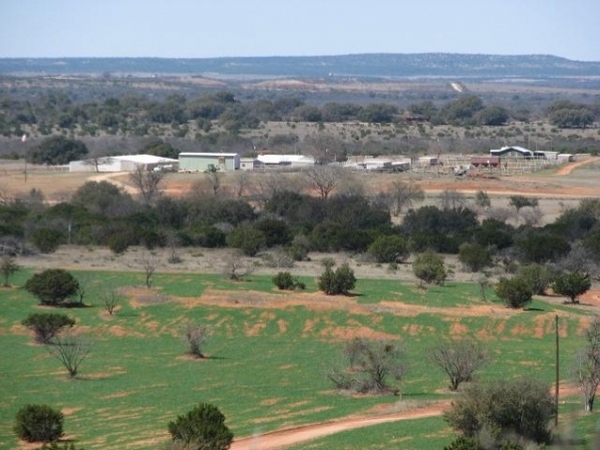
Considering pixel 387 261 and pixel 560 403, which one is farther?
pixel 387 261

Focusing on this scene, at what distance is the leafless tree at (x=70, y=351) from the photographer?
3108 cm

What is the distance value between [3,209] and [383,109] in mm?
86946

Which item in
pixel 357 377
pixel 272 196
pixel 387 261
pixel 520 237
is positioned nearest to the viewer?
pixel 357 377

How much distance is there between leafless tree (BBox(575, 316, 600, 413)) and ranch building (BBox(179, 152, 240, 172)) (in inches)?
2249

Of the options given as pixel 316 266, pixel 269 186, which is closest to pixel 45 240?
pixel 316 266

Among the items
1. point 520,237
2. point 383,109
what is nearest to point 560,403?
point 520,237

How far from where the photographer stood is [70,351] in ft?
107

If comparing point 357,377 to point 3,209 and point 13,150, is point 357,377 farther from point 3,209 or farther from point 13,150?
point 13,150

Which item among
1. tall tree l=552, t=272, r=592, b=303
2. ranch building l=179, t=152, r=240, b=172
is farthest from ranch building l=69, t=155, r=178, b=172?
tall tree l=552, t=272, r=592, b=303

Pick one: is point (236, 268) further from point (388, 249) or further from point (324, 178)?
point (324, 178)

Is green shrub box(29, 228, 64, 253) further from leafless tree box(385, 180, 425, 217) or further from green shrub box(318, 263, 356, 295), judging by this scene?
leafless tree box(385, 180, 425, 217)

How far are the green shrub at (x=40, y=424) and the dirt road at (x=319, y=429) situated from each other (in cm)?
344

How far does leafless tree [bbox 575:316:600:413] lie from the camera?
82.5 ft

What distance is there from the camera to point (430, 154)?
101 meters
